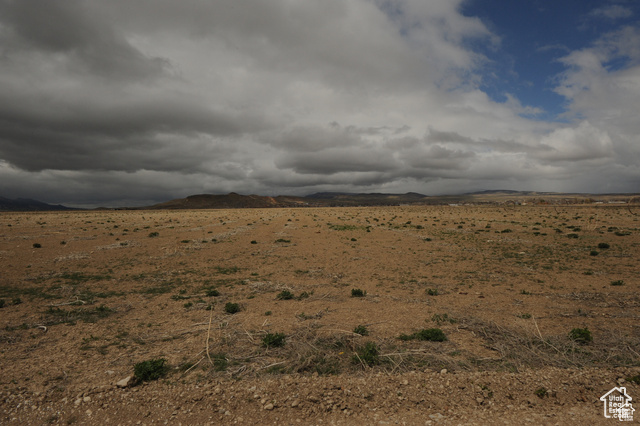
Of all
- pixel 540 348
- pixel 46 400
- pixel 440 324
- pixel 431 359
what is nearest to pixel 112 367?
pixel 46 400

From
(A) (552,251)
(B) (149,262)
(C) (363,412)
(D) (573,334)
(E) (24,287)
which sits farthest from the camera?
(A) (552,251)

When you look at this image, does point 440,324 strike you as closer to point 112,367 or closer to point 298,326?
point 298,326

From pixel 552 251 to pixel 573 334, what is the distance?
19.2 meters

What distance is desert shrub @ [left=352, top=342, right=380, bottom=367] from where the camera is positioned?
766 centimetres

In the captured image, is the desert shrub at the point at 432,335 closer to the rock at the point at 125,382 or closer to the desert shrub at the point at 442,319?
the desert shrub at the point at 442,319

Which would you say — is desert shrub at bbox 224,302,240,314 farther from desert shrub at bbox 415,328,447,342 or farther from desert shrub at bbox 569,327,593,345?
desert shrub at bbox 569,327,593,345

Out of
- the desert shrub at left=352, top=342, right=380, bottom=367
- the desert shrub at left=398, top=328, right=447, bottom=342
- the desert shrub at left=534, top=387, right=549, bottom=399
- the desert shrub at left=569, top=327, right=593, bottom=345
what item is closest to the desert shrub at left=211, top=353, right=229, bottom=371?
the desert shrub at left=352, top=342, right=380, bottom=367

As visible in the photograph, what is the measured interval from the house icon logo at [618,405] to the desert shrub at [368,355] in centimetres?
473

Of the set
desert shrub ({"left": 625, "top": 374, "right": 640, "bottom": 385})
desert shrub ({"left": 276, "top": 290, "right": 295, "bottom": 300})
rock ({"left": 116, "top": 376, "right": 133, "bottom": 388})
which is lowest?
desert shrub ({"left": 276, "top": 290, "right": 295, "bottom": 300})

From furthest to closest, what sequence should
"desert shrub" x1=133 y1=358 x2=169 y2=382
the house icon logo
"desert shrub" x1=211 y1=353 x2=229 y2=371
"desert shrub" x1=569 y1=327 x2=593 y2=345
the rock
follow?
"desert shrub" x1=569 y1=327 x2=593 y2=345 → "desert shrub" x1=211 y1=353 x2=229 y2=371 → "desert shrub" x1=133 y1=358 x2=169 y2=382 → the rock → the house icon logo

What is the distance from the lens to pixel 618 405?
19.8 feet

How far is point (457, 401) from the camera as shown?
6.39 metres

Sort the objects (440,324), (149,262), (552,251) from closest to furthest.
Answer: (440,324) → (149,262) → (552,251)

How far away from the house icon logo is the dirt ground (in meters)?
0.15
